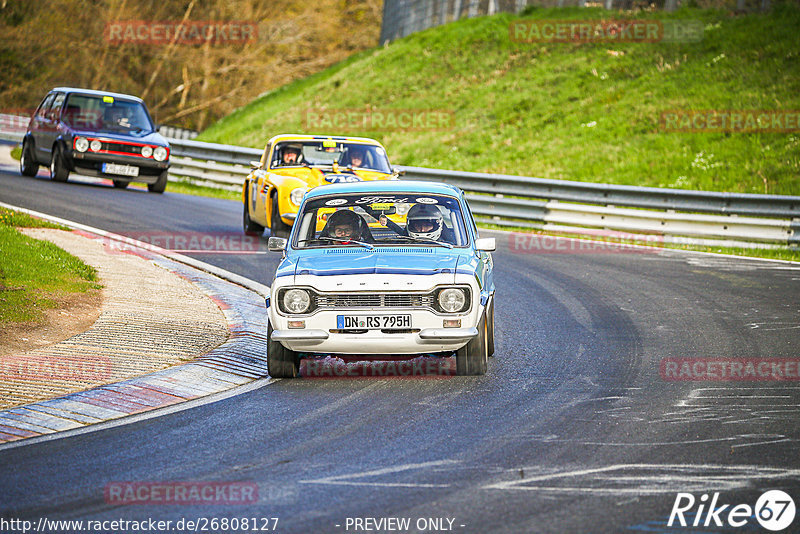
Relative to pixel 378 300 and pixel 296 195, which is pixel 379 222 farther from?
pixel 296 195

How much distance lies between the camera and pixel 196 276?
13.6 m

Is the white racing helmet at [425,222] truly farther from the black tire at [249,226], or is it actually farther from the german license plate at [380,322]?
the black tire at [249,226]

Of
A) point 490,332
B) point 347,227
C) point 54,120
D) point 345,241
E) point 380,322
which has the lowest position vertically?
point 490,332

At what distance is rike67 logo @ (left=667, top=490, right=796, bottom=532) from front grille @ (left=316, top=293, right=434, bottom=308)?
3.30m

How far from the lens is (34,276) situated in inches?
458

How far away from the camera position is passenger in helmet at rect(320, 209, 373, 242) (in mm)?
9445

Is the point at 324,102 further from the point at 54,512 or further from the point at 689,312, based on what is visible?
the point at 54,512

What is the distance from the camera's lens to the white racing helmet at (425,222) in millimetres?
9609

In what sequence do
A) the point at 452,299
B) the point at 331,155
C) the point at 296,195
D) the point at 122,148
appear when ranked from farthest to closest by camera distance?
the point at 122,148, the point at 331,155, the point at 296,195, the point at 452,299

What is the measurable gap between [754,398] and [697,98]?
21.6 meters

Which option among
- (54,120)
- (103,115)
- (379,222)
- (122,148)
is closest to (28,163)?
(54,120)

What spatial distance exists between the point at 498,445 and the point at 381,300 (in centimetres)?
210

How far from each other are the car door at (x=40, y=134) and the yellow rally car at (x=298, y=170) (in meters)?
7.94

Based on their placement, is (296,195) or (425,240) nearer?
(425,240)
